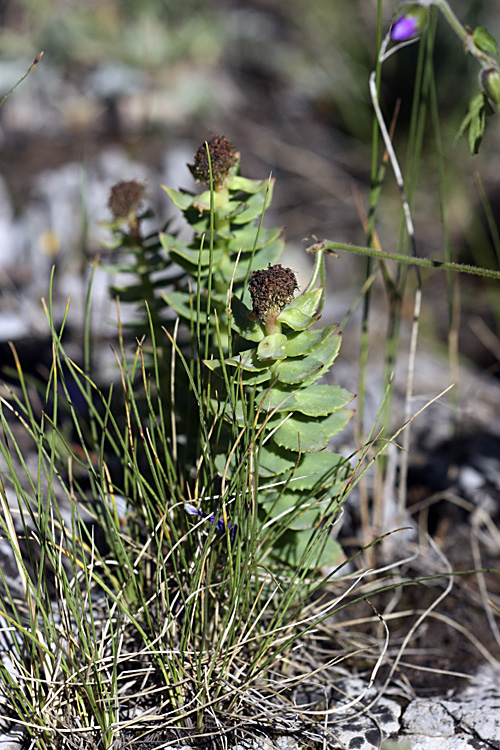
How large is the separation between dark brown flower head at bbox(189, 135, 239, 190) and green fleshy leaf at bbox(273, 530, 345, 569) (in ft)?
1.91

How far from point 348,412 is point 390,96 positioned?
2.59 m

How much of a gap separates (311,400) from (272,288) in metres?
0.20

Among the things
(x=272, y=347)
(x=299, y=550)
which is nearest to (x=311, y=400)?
(x=272, y=347)

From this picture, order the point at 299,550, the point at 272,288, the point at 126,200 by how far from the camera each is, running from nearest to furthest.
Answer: the point at 272,288 → the point at 299,550 → the point at 126,200

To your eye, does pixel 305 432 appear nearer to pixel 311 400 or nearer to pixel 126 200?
pixel 311 400

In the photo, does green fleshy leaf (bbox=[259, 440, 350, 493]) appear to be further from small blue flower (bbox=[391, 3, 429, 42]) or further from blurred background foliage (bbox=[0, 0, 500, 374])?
blurred background foliage (bbox=[0, 0, 500, 374])

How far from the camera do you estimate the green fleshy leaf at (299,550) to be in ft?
3.50

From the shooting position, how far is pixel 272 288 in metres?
0.84

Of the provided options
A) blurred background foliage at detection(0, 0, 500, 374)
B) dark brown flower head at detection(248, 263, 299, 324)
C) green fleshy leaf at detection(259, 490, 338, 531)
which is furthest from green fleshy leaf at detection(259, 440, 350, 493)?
blurred background foliage at detection(0, 0, 500, 374)

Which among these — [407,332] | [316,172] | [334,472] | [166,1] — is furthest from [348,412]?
[166,1]

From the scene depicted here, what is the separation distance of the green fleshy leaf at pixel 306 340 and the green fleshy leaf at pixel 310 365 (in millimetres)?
15

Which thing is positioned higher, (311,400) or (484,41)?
(484,41)

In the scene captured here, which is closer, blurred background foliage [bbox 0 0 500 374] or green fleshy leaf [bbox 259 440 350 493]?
green fleshy leaf [bbox 259 440 350 493]

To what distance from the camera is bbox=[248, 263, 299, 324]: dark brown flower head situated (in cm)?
84
